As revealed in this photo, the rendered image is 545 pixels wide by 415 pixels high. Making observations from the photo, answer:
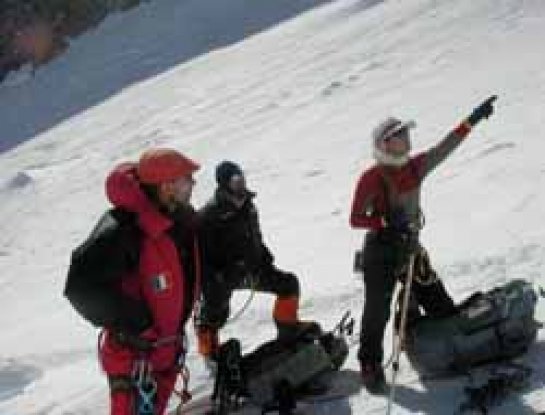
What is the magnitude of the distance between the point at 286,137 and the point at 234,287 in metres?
8.94

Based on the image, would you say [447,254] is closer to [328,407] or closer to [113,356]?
[328,407]

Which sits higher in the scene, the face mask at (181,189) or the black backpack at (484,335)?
the face mask at (181,189)

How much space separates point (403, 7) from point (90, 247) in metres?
15.3

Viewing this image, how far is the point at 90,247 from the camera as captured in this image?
242 inches

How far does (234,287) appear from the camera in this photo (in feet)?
26.8

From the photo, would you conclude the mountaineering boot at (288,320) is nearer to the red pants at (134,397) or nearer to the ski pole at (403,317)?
the ski pole at (403,317)

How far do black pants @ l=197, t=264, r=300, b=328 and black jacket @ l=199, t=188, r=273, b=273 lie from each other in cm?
12

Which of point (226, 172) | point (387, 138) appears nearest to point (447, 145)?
point (387, 138)

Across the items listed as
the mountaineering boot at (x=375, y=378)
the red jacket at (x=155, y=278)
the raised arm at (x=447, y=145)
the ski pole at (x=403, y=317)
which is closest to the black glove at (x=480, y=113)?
the raised arm at (x=447, y=145)

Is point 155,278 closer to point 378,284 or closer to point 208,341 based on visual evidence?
point 378,284

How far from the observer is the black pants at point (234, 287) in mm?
8117

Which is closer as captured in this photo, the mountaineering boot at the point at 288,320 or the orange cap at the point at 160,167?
the orange cap at the point at 160,167

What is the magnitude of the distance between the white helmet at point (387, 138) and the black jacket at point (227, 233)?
1031 millimetres

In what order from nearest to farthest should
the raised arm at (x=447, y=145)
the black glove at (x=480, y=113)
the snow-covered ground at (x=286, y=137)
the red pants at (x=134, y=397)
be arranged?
the red pants at (x=134, y=397)
the raised arm at (x=447, y=145)
the black glove at (x=480, y=113)
the snow-covered ground at (x=286, y=137)
